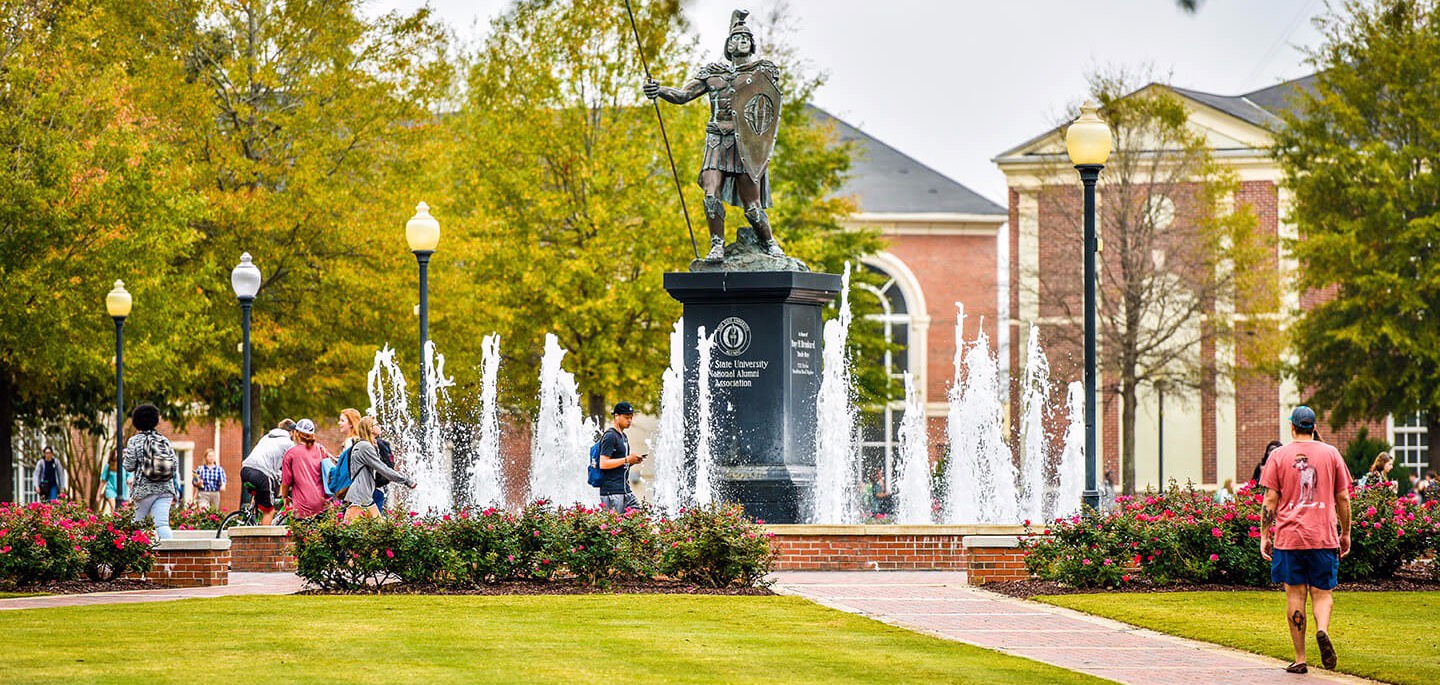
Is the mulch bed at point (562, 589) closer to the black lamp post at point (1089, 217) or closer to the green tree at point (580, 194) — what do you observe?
the black lamp post at point (1089, 217)

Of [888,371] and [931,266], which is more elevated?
[931,266]

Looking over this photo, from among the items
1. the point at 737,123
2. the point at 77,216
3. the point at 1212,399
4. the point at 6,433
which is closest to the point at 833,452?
the point at 737,123

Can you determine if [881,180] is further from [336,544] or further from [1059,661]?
[1059,661]

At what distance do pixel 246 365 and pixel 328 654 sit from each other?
1232 centimetres

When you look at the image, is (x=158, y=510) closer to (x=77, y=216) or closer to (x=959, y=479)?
(x=959, y=479)

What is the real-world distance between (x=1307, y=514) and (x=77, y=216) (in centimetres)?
2024

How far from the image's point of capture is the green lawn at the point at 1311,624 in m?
11.7

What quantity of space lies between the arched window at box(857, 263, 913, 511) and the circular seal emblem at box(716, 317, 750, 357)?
2398cm

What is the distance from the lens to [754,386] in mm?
19391

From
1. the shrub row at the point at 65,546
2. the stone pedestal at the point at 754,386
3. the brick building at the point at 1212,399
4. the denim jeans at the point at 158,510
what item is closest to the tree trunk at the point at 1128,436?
the brick building at the point at 1212,399

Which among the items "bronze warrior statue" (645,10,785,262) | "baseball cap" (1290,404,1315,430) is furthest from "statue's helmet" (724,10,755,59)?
"baseball cap" (1290,404,1315,430)

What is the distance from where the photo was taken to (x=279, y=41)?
3203cm

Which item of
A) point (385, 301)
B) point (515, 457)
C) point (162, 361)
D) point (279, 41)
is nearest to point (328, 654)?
point (162, 361)

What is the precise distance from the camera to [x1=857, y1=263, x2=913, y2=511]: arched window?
4806cm
